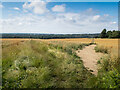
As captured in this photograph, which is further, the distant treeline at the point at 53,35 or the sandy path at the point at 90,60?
the distant treeline at the point at 53,35

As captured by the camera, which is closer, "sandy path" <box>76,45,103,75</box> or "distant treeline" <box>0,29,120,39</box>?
"sandy path" <box>76,45,103,75</box>

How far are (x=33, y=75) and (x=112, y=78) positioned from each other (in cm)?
284

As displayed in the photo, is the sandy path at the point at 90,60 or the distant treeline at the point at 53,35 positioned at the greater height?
the distant treeline at the point at 53,35

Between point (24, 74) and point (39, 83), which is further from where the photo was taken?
point (24, 74)

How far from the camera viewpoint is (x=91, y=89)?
3322 millimetres

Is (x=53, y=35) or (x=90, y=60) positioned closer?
(x=90, y=60)

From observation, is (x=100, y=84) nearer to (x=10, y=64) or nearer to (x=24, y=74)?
(x=24, y=74)

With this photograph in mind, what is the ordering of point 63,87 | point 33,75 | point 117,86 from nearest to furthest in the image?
point 117,86 → point 63,87 → point 33,75

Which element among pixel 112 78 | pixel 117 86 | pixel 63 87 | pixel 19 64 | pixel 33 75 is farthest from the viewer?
pixel 19 64

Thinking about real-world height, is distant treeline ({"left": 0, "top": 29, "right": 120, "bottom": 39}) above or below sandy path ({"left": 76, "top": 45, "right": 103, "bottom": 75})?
above

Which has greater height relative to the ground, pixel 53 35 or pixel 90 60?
pixel 53 35

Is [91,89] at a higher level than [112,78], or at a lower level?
lower

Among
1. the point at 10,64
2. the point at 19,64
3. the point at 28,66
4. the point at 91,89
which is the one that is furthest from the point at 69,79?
the point at 10,64

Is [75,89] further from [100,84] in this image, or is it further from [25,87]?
[25,87]
